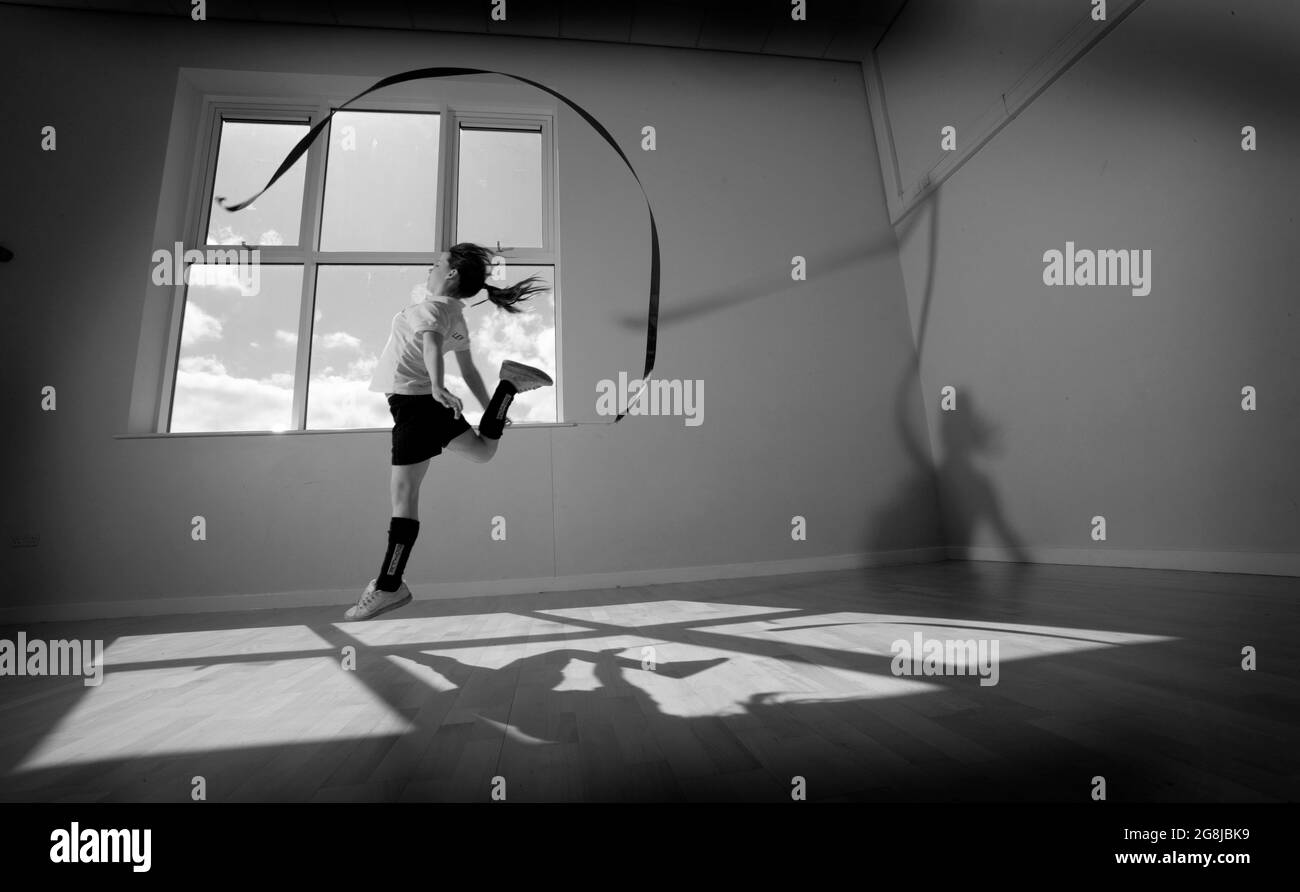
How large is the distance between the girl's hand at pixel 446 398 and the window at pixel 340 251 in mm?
1778

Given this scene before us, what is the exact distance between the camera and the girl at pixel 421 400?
2.03 m

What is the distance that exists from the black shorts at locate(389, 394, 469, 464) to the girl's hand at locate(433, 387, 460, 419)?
6cm

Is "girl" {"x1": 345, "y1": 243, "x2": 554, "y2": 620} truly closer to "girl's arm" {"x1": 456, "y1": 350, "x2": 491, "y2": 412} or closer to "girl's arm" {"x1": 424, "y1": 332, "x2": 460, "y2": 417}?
"girl's arm" {"x1": 424, "y1": 332, "x2": 460, "y2": 417}

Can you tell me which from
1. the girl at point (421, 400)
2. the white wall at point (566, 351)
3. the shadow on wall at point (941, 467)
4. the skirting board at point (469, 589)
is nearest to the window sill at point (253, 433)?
the white wall at point (566, 351)

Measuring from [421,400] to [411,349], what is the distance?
0.20 meters

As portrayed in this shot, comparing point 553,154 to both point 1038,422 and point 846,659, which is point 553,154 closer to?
point 1038,422

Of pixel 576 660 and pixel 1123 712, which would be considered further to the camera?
pixel 576 660

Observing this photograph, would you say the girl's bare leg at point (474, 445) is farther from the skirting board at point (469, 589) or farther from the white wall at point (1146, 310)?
the white wall at point (1146, 310)

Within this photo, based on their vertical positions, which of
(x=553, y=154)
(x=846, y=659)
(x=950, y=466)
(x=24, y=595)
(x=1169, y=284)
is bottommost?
(x=24, y=595)

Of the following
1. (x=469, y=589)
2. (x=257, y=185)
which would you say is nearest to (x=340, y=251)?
(x=257, y=185)

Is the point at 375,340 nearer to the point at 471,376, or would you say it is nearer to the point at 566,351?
the point at 566,351

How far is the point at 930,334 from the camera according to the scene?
3.98 metres
